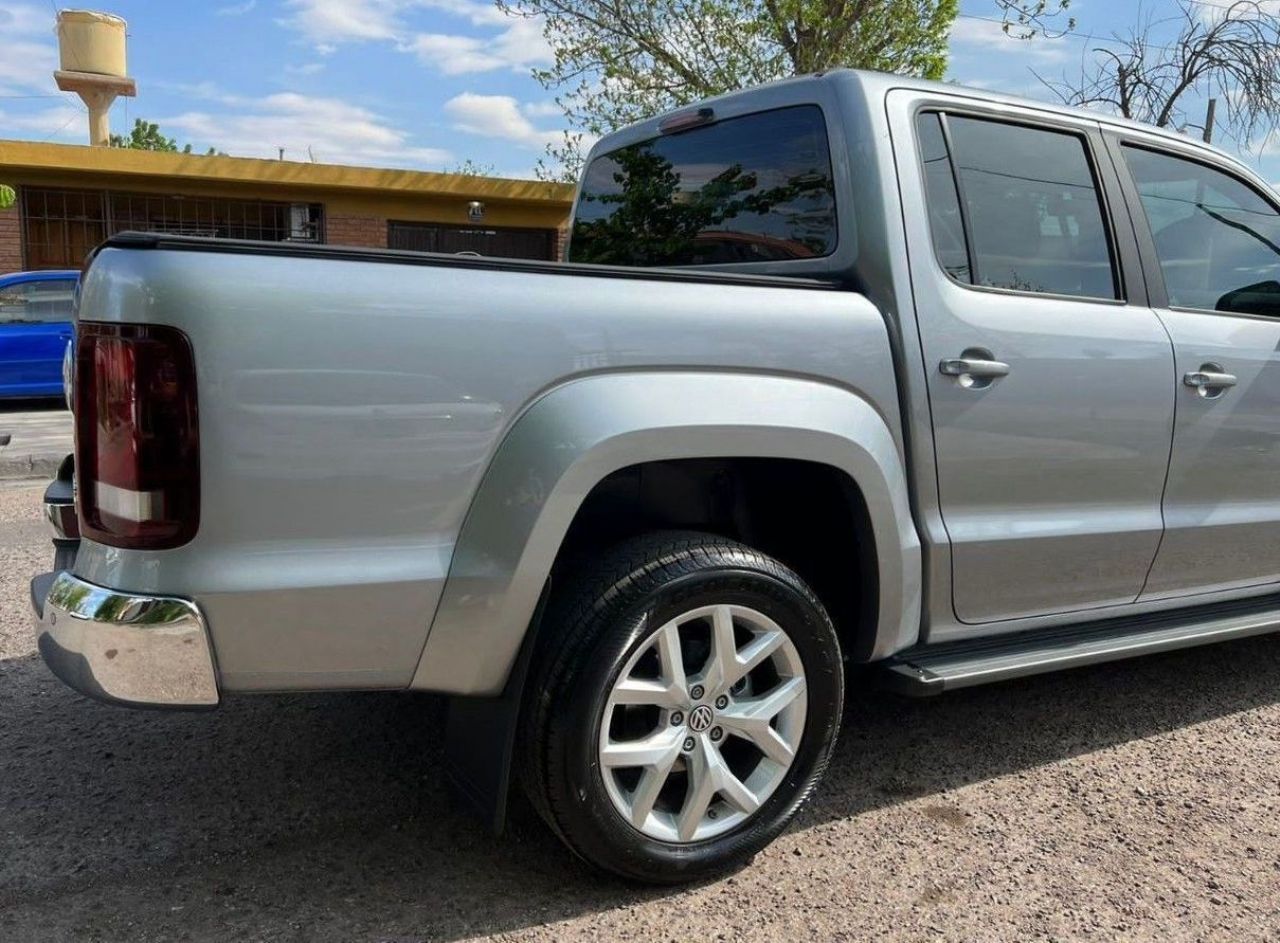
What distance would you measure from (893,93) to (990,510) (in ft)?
3.91

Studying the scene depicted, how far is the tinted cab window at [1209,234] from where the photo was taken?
359cm

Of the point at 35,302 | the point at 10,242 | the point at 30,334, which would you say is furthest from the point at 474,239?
the point at 30,334

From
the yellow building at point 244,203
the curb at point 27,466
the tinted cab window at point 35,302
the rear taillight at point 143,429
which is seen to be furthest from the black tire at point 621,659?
the yellow building at point 244,203

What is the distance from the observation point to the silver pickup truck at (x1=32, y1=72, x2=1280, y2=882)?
2.12 m

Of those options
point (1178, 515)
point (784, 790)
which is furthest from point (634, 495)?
point (1178, 515)

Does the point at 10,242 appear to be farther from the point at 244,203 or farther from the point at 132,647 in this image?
the point at 132,647

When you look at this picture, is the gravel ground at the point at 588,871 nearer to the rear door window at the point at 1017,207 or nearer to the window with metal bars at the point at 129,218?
the rear door window at the point at 1017,207

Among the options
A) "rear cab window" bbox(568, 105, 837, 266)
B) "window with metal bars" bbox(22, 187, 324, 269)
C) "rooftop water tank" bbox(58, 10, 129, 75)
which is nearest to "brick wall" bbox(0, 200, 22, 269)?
"window with metal bars" bbox(22, 187, 324, 269)

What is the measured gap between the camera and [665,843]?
2.59 m

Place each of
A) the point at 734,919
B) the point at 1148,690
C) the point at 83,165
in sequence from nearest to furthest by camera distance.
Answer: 1. the point at 734,919
2. the point at 1148,690
3. the point at 83,165

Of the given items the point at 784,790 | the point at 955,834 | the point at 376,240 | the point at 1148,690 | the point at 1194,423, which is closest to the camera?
the point at 784,790

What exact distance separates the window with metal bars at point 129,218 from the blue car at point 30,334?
4.74 m

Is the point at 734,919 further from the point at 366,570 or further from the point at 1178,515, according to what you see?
the point at 1178,515

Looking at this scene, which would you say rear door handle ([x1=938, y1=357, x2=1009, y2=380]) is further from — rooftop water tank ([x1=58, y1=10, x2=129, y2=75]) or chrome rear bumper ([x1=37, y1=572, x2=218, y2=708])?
rooftop water tank ([x1=58, y1=10, x2=129, y2=75])
